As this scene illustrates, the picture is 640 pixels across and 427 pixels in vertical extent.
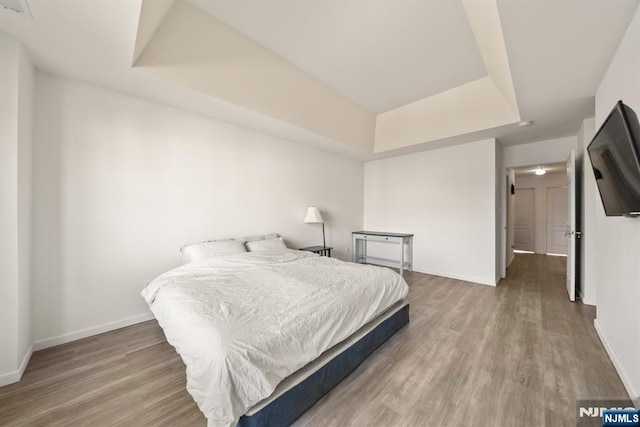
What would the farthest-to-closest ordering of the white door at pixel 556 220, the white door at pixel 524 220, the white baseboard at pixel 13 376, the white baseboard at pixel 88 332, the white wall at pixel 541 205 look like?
the white door at pixel 524 220 < the white wall at pixel 541 205 < the white door at pixel 556 220 < the white baseboard at pixel 88 332 < the white baseboard at pixel 13 376

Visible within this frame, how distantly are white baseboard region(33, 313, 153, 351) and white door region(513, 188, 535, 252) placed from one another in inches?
375

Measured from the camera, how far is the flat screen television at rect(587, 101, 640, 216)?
4.50 ft

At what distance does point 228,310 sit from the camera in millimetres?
1572

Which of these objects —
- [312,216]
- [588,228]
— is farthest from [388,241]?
[588,228]

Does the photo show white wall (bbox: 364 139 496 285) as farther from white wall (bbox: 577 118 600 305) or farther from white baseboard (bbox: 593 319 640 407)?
white baseboard (bbox: 593 319 640 407)

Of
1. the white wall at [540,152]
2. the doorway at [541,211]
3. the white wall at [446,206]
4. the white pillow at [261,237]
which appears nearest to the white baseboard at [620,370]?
the white wall at [446,206]

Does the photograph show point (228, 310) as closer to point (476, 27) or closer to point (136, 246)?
point (136, 246)

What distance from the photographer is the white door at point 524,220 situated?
7137 millimetres

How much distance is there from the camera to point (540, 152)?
418cm

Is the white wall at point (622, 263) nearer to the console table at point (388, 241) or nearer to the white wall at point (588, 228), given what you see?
the white wall at point (588, 228)

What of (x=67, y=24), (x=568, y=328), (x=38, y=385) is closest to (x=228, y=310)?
(x=38, y=385)

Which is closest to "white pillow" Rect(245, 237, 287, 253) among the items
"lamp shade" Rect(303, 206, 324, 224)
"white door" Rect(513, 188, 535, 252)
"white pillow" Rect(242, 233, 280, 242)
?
"white pillow" Rect(242, 233, 280, 242)

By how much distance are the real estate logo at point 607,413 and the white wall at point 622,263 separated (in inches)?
4.7

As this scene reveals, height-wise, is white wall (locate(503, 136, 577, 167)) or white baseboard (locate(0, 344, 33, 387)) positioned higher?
white wall (locate(503, 136, 577, 167))
